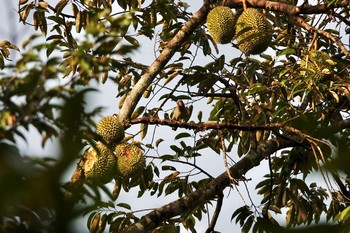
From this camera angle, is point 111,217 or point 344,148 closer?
point 344,148

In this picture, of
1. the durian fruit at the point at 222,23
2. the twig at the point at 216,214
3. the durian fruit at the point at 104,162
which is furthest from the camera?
the twig at the point at 216,214

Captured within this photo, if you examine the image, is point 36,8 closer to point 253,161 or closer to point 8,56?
point 8,56

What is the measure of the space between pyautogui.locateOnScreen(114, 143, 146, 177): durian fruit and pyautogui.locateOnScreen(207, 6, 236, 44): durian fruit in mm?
670

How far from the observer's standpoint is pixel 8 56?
12.6 feet

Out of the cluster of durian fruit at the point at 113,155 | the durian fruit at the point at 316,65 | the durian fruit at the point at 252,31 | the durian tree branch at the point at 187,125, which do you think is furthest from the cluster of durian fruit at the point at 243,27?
the cluster of durian fruit at the point at 113,155

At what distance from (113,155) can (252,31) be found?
88 centimetres

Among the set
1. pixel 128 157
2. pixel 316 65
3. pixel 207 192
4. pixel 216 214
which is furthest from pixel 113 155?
pixel 316 65

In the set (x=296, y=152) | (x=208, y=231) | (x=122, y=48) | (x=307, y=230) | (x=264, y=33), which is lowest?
(x=307, y=230)

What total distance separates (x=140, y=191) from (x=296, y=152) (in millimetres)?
A: 917

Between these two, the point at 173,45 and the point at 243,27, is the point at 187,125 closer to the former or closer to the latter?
the point at 173,45

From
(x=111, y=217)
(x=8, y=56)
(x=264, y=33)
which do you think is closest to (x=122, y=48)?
(x=111, y=217)

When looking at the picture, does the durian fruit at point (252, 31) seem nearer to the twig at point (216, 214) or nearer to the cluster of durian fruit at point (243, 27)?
the cluster of durian fruit at point (243, 27)

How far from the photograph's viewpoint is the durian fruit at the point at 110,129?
2.71m

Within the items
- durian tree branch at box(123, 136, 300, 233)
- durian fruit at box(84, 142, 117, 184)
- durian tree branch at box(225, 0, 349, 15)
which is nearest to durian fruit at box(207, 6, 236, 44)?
durian tree branch at box(225, 0, 349, 15)
